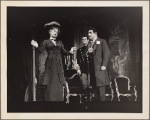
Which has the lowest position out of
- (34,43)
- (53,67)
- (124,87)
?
(124,87)

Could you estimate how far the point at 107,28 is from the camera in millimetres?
2355

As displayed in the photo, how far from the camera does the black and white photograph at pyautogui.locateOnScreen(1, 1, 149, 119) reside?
2.36 metres

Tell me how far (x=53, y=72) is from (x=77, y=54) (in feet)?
0.64

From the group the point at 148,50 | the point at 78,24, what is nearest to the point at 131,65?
the point at 148,50

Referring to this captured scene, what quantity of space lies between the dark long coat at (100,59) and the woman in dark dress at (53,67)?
16 cm

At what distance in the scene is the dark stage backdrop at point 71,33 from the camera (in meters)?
2.35

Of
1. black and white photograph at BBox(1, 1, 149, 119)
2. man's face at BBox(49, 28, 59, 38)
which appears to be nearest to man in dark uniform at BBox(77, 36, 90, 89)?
black and white photograph at BBox(1, 1, 149, 119)

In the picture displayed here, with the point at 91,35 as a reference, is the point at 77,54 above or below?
below

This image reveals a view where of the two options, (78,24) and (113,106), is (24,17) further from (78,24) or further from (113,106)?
(113,106)

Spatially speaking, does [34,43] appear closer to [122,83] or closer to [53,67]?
[53,67]

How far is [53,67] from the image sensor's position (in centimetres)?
237

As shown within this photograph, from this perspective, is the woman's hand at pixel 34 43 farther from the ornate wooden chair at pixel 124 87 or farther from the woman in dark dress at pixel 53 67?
the ornate wooden chair at pixel 124 87

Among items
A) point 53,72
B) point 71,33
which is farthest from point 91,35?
point 53,72

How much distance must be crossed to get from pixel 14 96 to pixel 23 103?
7 cm
